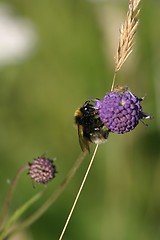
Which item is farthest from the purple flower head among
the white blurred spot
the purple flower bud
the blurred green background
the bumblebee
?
the white blurred spot

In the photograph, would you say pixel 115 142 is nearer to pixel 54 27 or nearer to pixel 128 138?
pixel 128 138

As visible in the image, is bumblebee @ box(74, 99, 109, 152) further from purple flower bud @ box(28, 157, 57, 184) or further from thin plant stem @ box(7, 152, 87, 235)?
purple flower bud @ box(28, 157, 57, 184)

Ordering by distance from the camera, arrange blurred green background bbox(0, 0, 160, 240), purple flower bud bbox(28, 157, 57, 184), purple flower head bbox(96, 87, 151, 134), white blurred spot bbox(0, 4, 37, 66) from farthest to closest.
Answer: white blurred spot bbox(0, 4, 37, 66) < blurred green background bbox(0, 0, 160, 240) < purple flower bud bbox(28, 157, 57, 184) < purple flower head bbox(96, 87, 151, 134)

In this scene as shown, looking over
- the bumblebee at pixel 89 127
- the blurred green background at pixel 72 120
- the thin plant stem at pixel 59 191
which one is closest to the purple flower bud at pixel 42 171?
the thin plant stem at pixel 59 191

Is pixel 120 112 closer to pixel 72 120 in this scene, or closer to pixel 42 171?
pixel 42 171

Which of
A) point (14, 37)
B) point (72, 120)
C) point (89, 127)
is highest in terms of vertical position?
point (14, 37)

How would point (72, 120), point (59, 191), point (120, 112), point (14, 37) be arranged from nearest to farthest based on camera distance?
point (120, 112), point (59, 191), point (72, 120), point (14, 37)

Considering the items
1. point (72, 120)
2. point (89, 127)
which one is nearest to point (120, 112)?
point (89, 127)
